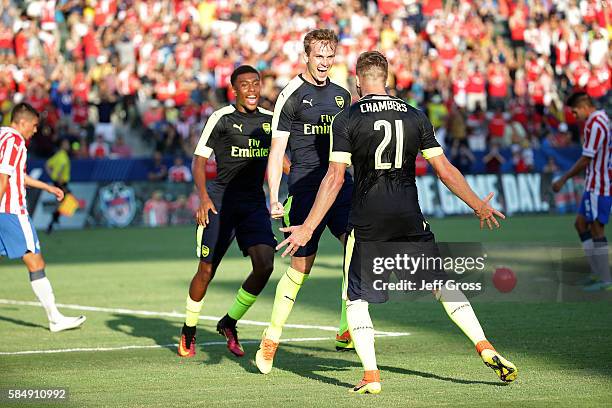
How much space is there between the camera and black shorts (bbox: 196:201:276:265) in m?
10.5

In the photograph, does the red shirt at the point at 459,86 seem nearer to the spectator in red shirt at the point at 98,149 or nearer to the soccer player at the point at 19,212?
the spectator in red shirt at the point at 98,149

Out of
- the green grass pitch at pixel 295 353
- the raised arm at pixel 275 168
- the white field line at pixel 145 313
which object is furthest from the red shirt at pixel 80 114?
the raised arm at pixel 275 168

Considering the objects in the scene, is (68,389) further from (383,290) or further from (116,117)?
(116,117)

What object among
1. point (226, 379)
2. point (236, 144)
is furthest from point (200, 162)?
point (226, 379)

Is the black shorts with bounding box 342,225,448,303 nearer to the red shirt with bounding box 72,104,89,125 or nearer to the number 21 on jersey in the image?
the number 21 on jersey

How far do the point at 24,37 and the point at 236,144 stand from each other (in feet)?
85.6

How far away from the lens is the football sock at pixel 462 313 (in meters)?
8.16

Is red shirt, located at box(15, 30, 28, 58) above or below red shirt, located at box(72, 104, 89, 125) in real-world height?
above

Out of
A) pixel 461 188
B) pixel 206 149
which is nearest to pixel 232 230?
pixel 206 149

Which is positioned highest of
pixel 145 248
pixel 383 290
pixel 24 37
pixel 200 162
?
pixel 24 37

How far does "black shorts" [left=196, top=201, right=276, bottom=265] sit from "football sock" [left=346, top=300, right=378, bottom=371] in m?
2.41

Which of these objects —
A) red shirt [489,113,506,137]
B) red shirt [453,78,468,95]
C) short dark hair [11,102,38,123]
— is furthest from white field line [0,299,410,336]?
red shirt [453,78,468,95]

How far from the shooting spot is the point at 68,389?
8.51m

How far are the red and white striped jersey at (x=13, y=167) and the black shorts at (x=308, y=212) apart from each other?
10.9 ft
